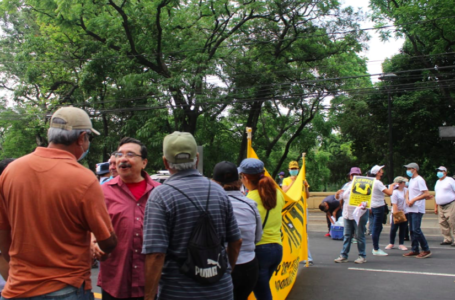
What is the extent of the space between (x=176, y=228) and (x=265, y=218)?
179 cm

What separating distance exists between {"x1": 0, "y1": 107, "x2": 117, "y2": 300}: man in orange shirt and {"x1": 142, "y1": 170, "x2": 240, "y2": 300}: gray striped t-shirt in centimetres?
31

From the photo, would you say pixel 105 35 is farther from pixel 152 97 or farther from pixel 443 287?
pixel 443 287

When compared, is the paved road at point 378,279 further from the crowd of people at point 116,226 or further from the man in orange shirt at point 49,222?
the man in orange shirt at point 49,222

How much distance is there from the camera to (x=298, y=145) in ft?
85.5

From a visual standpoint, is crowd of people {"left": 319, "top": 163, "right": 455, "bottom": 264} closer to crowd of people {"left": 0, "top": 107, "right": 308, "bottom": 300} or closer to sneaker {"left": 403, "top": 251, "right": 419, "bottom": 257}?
sneaker {"left": 403, "top": 251, "right": 419, "bottom": 257}

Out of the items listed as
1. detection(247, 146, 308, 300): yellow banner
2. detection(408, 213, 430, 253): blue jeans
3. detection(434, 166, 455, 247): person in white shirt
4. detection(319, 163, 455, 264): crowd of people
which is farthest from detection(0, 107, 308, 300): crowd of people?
detection(434, 166, 455, 247): person in white shirt

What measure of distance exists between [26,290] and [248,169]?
8.17 feet

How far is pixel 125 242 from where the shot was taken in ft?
9.77

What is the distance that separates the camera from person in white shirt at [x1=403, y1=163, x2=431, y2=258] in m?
8.66

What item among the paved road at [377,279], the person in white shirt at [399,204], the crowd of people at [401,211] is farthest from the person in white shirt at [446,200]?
the paved road at [377,279]

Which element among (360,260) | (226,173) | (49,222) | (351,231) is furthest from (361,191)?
(49,222)

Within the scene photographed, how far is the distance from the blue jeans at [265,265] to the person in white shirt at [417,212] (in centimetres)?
539

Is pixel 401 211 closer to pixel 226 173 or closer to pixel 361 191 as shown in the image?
pixel 361 191

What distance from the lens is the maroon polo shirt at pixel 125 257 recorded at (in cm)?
294
